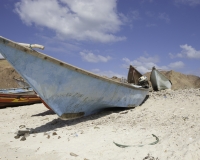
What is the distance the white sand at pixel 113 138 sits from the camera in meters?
3.54

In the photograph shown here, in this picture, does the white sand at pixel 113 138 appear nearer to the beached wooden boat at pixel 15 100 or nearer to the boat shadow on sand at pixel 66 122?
the boat shadow on sand at pixel 66 122

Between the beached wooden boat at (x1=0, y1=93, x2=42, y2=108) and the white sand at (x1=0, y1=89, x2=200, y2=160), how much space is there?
5192 millimetres

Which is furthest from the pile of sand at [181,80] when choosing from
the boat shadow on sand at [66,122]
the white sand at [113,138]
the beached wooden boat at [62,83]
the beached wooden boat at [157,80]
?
the beached wooden boat at [62,83]

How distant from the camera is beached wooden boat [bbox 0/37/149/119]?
4.79 metres

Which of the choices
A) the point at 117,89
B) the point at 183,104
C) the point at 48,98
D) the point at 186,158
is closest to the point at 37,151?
the point at 48,98

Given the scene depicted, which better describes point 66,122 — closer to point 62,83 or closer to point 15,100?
point 62,83

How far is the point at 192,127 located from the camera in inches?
179

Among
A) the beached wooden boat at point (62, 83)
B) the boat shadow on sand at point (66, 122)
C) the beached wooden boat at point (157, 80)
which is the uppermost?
the beached wooden boat at point (157, 80)

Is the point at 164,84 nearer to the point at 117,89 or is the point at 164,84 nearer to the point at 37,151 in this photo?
the point at 117,89

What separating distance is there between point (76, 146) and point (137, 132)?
1.44 m

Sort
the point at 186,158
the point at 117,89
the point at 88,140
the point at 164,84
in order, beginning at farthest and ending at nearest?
the point at 164,84, the point at 117,89, the point at 88,140, the point at 186,158

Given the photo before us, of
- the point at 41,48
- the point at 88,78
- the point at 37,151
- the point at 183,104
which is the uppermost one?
the point at 41,48

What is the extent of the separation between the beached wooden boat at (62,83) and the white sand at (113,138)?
51cm

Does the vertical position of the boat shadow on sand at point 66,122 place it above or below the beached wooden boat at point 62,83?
below
